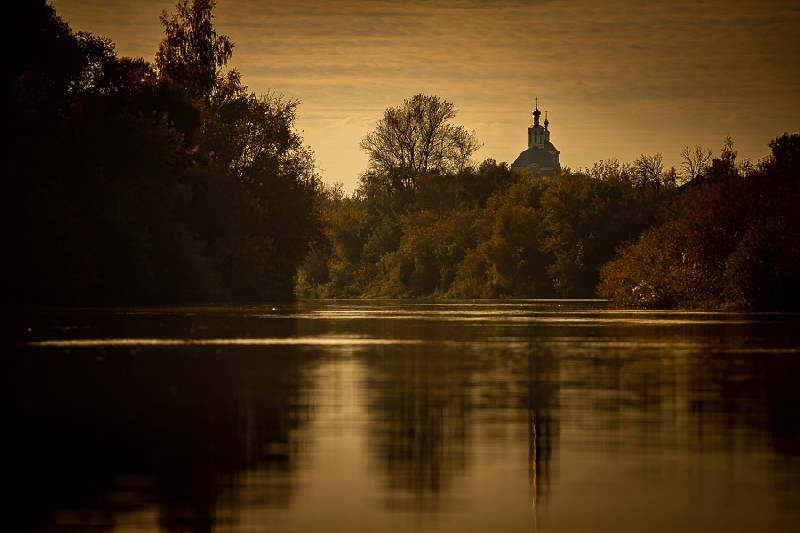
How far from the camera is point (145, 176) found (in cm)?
A: 7681

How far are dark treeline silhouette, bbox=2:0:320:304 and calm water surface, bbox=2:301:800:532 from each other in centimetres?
4003

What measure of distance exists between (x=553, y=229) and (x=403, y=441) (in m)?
110

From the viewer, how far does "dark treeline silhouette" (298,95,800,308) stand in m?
65.9

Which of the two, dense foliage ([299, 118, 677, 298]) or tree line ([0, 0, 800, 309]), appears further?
dense foliage ([299, 118, 677, 298])

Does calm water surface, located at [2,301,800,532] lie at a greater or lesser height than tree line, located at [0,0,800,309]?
lesser

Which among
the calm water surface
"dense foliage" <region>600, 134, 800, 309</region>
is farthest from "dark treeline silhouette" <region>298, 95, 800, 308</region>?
the calm water surface

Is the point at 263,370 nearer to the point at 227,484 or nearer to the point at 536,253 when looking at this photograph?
the point at 227,484

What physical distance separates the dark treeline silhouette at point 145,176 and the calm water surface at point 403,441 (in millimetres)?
40026

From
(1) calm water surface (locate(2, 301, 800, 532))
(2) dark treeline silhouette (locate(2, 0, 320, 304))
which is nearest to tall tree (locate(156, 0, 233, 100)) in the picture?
(2) dark treeline silhouette (locate(2, 0, 320, 304))

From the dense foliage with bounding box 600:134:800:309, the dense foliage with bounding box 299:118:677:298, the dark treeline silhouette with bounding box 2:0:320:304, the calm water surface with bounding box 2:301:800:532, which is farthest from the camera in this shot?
the dense foliage with bounding box 299:118:677:298

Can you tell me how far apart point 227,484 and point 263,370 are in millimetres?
12513

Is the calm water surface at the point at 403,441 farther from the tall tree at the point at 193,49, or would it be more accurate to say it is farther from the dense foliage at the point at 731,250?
the tall tree at the point at 193,49

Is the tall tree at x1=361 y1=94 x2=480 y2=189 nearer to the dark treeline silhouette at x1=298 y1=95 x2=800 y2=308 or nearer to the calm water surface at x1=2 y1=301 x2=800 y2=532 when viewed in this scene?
the dark treeline silhouette at x1=298 y1=95 x2=800 y2=308

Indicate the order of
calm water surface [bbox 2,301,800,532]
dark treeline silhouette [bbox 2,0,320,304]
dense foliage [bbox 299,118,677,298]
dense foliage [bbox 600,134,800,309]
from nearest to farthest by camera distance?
calm water surface [bbox 2,301,800,532] → dense foliage [bbox 600,134,800,309] → dark treeline silhouette [bbox 2,0,320,304] → dense foliage [bbox 299,118,677,298]
